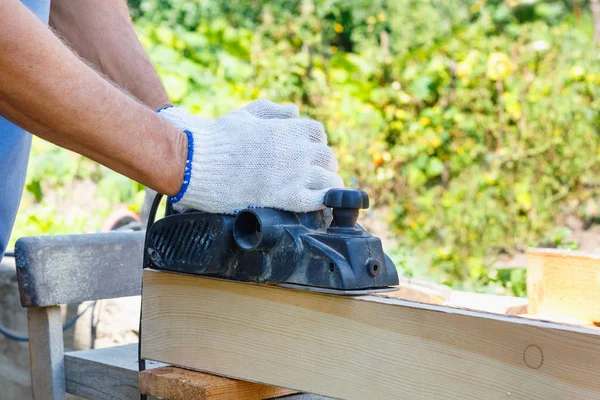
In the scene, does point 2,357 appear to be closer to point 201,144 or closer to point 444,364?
point 201,144

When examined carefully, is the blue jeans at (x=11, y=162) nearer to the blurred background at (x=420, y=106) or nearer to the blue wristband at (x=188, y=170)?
the blue wristband at (x=188, y=170)

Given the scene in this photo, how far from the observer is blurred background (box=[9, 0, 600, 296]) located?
4.46 m

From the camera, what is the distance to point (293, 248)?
1281mm

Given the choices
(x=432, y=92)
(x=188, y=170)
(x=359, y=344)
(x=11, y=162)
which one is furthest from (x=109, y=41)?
(x=432, y=92)

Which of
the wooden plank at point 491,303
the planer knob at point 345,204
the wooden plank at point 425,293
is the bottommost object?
the wooden plank at point 491,303

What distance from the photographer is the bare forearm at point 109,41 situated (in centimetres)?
171

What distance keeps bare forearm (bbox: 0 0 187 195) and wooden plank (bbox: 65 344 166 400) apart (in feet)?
1.72

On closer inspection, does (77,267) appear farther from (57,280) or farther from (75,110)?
(75,110)

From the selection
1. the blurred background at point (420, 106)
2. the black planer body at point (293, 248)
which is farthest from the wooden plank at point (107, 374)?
the blurred background at point (420, 106)

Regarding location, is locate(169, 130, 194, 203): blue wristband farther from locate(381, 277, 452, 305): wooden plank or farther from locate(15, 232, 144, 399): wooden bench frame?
locate(381, 277, 452, 305): wooden plank

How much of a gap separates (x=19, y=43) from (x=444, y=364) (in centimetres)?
76

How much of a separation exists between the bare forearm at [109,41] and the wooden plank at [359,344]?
1.46 feet

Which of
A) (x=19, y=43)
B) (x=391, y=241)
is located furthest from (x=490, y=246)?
(x=19, y=43)

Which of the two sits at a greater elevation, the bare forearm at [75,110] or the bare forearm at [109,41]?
the bare forearm at [109,41]
